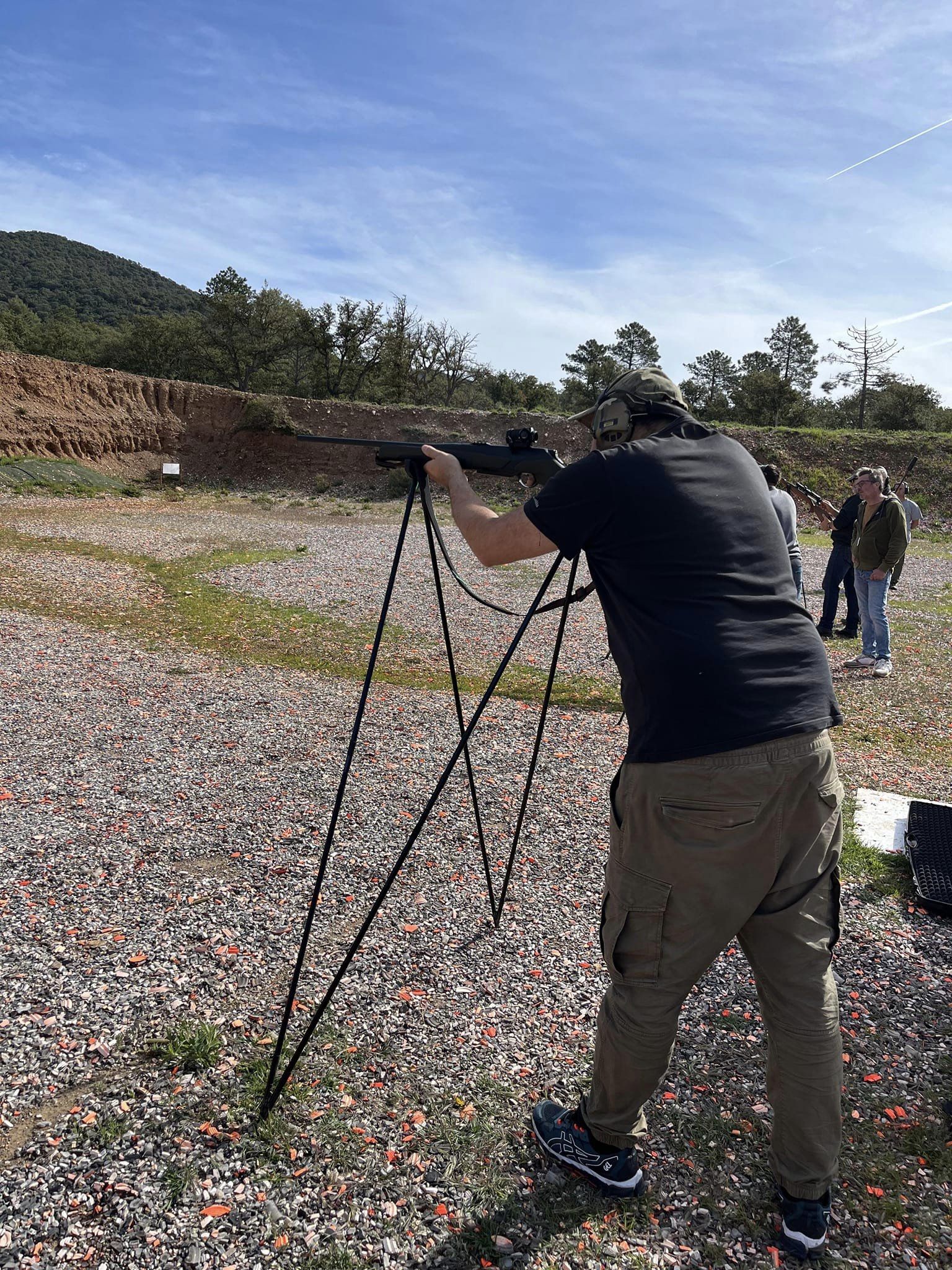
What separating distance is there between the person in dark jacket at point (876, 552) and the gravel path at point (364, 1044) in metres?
5.67

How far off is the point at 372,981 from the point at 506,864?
4.57ft

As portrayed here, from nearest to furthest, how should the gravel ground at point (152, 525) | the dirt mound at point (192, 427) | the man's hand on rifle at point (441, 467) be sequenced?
1. the man's hand on rifle at point (441, 467)
2. the gravel ground at point (152, 525)
3. the dirt mound at point (192, 427)

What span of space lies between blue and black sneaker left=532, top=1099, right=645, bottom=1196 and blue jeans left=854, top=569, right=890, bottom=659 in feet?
28.4

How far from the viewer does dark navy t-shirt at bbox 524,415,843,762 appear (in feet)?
7.28

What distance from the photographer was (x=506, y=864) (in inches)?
195

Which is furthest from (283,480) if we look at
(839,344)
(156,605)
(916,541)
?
(839,344)

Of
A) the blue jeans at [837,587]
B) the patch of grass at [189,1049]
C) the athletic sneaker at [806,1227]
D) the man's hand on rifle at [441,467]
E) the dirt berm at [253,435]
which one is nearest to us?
the athletic sneaker at [806,1227]

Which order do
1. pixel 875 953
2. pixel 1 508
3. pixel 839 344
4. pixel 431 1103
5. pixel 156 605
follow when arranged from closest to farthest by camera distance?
1. pixel 431 1103
2. pixel 875 953
3. pixel 156 605
4. pixel 1 508
5. pixel 839 344

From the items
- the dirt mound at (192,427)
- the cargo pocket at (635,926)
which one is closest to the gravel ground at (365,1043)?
the cargo pocket at (635,926)

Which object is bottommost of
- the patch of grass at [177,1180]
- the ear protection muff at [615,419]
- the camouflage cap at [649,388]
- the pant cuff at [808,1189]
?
the patch of grass at [177,1180]

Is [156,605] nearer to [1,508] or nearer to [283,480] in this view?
[1,508]

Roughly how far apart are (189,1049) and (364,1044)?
0.72m

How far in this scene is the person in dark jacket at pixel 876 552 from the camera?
9.30 metres

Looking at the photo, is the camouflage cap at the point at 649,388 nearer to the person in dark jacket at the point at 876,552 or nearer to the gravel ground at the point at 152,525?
the person in dark jacket at the point at 876,552
